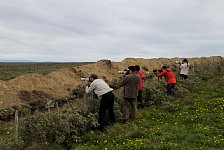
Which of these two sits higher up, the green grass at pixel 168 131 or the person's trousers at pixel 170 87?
the person's trousers at pixel 170 87

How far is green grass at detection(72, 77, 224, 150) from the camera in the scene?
24.3ft

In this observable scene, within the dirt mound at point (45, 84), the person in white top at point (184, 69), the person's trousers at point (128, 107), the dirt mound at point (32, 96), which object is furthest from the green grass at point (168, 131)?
the dirt mound at point (45, 84)

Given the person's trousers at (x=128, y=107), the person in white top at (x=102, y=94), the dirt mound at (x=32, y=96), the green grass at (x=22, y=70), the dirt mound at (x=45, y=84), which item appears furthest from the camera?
the green grass at (x=22, y=70)

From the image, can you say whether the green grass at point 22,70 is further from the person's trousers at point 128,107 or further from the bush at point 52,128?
the bush at point 52,128

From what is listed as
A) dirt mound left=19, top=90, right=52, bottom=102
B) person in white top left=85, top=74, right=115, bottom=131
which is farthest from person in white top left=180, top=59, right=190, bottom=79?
person in white top left=85, top=74, right=115, bottom=131

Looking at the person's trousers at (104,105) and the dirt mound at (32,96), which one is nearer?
the person's trousers at (104,105)

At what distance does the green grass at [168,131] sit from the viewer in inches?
292

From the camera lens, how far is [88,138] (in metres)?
8.30

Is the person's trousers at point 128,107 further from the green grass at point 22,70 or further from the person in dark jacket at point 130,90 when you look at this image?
the green grass at point 22,70

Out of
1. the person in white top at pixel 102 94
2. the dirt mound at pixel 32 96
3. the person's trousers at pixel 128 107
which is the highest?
the person in white top at pixel 102 94

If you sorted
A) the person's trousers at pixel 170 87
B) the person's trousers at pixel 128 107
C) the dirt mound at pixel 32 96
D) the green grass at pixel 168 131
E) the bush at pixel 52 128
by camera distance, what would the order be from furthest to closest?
the dirt mound at pixel 32 96 → the person's trousers at pixel 170 87 → the person's trousers at pixel 128 107 → the bush at pixel 52 128 → the green grass at pixel 168 131

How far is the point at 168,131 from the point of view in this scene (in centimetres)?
863

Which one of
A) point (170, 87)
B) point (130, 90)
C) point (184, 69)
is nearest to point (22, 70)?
point (184, 69)

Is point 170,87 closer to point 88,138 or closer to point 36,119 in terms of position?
point 88,138
